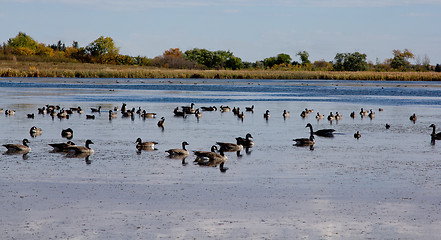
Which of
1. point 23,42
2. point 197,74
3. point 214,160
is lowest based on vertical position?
point 197,74

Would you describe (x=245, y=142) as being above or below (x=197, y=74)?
above

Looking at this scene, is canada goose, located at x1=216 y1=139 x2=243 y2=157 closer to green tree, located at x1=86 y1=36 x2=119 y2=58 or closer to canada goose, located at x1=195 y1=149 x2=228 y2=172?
canada goose, located at x1=195 y1=149 x2=228 y2=172

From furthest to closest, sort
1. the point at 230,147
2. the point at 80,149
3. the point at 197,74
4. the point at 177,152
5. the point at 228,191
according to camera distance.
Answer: the point at 197,74
the point at 230,147
the point at 80,149
the point at 177,152
the point at 228,191

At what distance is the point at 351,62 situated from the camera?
136125mm

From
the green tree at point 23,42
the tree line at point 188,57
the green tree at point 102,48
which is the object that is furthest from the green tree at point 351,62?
the green tree at point 23,42

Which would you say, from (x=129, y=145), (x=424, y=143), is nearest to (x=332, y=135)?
(x=424, y=143)

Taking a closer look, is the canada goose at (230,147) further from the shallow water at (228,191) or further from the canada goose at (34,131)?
the canada goose at (34,131)

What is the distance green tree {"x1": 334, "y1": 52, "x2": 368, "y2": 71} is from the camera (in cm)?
13575

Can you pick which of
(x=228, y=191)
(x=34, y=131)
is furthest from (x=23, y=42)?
(x=228, y=191)

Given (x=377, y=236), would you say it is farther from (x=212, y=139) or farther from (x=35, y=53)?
(x=35, y=53)

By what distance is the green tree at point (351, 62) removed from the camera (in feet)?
445

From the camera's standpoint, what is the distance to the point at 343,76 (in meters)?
96.8

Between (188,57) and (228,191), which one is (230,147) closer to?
(228,191)

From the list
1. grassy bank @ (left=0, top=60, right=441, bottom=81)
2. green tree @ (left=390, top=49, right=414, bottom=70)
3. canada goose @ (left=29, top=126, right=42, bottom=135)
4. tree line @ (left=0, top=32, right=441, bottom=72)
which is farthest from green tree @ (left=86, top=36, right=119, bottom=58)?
canada goose @ (left=29, top=126, right=42, bottom=135)
